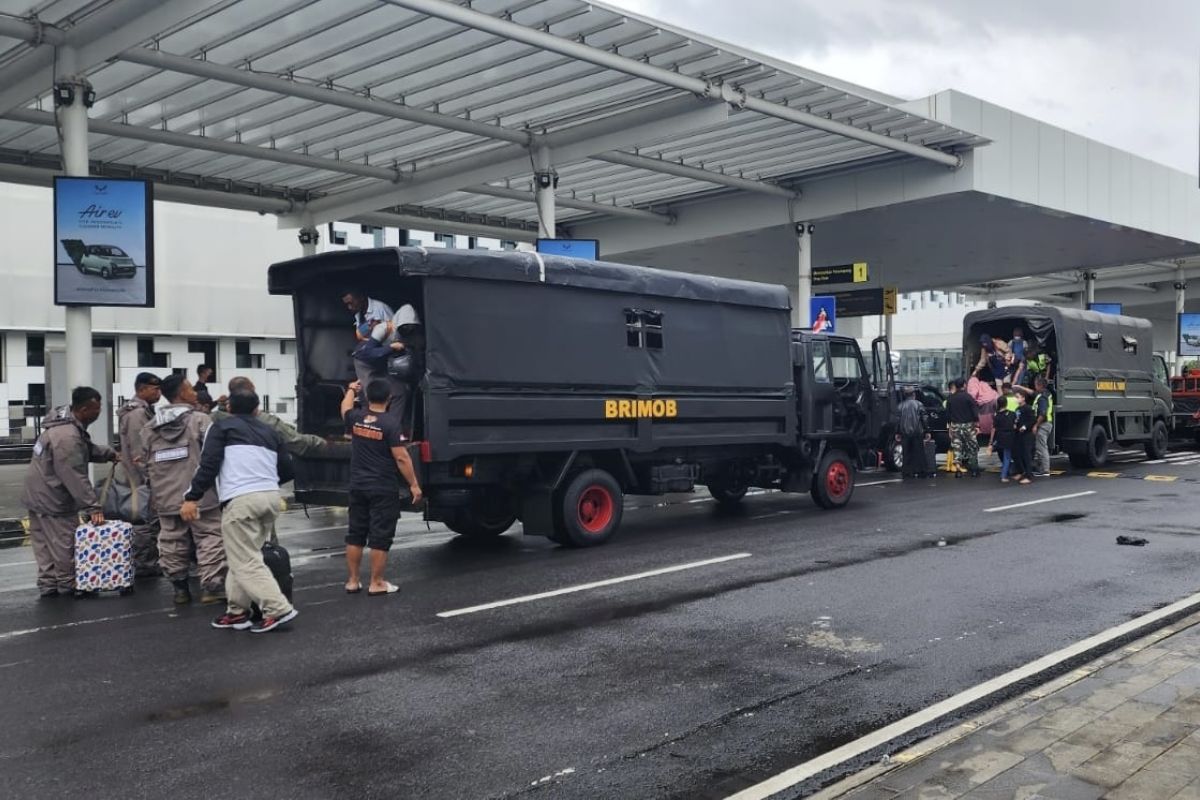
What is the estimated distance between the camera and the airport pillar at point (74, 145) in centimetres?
1376

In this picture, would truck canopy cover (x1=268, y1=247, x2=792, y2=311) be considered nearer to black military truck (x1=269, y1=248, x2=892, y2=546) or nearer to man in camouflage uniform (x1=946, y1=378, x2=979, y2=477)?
black military truck (x1=269, y1=248, x2=892, y2=546)

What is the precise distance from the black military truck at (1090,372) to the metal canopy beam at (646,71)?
3472 millimetres

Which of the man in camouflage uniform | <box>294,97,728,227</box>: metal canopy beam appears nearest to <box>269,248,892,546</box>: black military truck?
<box>294,97,728,227</box>: metal canopy beam

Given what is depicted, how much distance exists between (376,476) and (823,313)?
16.5 m

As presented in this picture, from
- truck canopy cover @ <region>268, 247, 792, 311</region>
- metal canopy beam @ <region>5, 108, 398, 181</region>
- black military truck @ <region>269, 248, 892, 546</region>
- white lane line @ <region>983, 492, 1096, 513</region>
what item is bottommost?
white lane line @ <region>983, 492, 1096, 513</region>

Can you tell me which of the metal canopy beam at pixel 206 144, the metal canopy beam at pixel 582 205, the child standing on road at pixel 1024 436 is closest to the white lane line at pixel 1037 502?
the child standing on road at pixel 1024 436

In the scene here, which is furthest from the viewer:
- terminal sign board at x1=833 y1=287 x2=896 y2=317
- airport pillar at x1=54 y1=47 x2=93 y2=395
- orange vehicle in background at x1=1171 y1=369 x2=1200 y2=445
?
terminal sign board at x1=833 y1=287 x2=896 y2=317

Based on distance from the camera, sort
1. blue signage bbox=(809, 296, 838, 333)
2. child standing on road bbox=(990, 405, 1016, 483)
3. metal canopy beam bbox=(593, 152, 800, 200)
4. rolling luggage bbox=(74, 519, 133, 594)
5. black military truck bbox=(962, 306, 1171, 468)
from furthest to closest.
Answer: blue signage bbox=(809, 296, 838, 333) → metal canopy beam bbox=(593, 152, 800, 200) → black military truck bbox=(962, 306, 1171, 468) → child standing on road bbox=(990, 405, 1016, 483) → rolling luggage bbox=(74, 519, 133, 594)

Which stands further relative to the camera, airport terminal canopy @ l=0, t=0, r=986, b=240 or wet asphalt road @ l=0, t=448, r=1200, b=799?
airport terminal canopy @ l=0, t=0, r=986, b=240

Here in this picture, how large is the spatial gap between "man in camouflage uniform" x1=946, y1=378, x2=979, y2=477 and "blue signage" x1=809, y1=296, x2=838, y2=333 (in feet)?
12.6

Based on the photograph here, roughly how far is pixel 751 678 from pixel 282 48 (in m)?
11.3

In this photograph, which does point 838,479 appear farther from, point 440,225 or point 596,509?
point 440,225

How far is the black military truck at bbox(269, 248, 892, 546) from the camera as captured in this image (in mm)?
9906

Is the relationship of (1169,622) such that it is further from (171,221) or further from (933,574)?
(171,221)
